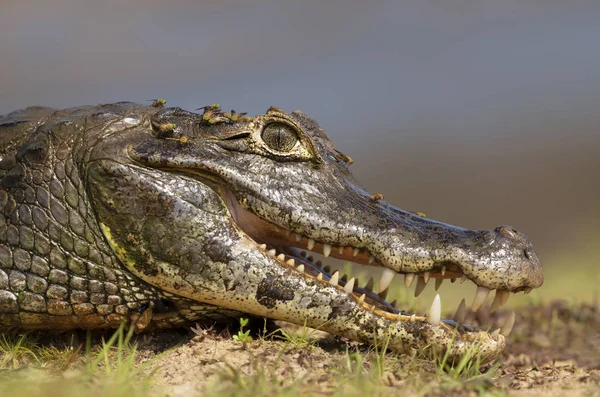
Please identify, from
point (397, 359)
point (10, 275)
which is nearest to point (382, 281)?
point (397, 359)

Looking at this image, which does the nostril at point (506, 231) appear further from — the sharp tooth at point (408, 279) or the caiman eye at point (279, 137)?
the caiman eye at point (279, 137)

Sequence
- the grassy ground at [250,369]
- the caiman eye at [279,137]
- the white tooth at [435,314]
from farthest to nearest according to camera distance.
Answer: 1. the caiman eye at [279,137]
2. the white tooth at [435,314]
3. the grassy ground at [250,369]

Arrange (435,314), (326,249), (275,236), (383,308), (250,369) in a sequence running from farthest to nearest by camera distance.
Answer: (275,236)
(383,308)
(326,249)
(435,314)
(250,369)

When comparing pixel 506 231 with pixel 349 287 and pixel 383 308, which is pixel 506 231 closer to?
pixel 383 308

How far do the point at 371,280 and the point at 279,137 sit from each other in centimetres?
104

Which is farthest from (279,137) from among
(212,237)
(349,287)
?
(349,287)

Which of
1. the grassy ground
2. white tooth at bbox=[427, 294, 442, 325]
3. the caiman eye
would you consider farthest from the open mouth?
the caiman eye

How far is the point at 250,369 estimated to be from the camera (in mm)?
3471

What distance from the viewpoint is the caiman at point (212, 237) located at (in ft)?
12.7

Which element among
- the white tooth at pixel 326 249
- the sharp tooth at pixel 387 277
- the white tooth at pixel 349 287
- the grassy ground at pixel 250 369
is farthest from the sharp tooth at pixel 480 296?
the white tooth at pixel 326 249

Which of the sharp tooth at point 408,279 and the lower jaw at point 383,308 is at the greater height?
the sharp tooth at point 408,279

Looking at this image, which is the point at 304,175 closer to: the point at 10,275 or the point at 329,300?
the point at 329,300

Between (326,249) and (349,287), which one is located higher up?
(326,249)

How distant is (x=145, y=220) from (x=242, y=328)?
0.87 m
